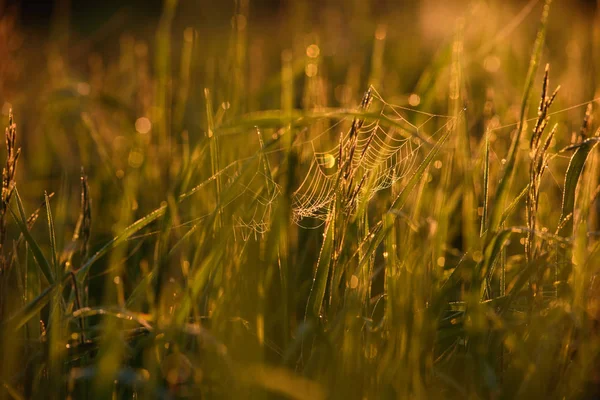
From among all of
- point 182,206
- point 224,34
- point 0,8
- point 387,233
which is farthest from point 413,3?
point 387,233

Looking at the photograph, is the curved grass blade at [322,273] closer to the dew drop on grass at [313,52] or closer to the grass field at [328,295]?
the grass field at [328,295]

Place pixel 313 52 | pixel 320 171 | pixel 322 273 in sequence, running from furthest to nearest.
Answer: pixel 313 52
pixel 320 171
pixel 322 273

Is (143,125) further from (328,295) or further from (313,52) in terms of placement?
(328,295)

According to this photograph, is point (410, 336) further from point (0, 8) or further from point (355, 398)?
point (0, 8)

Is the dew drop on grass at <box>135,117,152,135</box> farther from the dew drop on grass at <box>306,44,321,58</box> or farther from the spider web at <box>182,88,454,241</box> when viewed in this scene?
the dew drop on grass at <box>306,44,321,58</box>

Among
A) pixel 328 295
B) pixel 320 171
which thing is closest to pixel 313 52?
pixel 320 171

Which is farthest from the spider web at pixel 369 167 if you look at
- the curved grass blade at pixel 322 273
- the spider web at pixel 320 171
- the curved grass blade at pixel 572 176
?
the curved grass blade at pixel 572 176

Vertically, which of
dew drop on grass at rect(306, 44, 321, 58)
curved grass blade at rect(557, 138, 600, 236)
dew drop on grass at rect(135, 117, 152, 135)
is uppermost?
dew drop on grass at rect(306, 44, 321, 58)

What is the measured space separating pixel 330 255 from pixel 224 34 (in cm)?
623

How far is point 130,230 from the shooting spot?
1367mm

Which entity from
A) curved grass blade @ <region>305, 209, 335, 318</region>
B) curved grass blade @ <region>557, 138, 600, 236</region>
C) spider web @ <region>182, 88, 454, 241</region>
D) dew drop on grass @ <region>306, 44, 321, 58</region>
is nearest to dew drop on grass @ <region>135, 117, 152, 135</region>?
spider web @ <region>182, 88, 454, 241</region>

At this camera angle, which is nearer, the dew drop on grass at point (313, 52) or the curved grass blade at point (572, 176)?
the curved grass blade at point (572, 176)

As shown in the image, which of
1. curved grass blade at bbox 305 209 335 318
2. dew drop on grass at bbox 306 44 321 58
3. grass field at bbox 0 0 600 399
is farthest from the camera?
dew drop on grass at bbox 306 44 321 58

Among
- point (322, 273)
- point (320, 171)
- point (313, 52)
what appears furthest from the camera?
point (313, 52)
